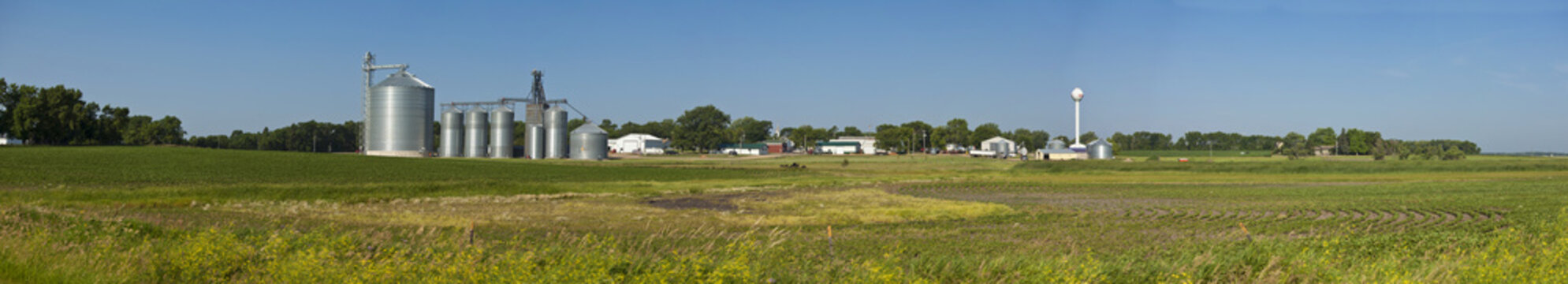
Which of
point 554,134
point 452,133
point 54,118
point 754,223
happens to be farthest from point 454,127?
point 754,223

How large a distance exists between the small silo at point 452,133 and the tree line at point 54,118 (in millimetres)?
41183

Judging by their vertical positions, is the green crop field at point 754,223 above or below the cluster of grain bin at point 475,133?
below

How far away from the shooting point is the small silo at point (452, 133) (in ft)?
434

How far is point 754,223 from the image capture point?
2536cm

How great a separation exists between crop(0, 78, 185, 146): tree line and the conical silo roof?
109 ft

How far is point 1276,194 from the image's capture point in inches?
1853

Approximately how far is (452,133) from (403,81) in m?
11.9

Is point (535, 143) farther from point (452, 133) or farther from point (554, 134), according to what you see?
point (452, 133)

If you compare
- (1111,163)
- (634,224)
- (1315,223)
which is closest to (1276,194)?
(1315,223)

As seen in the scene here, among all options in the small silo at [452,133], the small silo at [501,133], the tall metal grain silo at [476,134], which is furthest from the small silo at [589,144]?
the small silo at [452,133]

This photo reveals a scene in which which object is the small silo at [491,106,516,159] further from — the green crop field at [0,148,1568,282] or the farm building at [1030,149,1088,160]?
the farm building at [1030,149,1088,160]

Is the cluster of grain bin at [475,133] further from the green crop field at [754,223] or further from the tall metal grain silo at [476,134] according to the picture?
the green crop field at [754,223]

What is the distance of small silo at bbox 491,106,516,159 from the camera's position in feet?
450

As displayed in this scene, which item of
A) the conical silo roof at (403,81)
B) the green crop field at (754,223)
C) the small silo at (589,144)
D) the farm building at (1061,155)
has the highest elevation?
the conical silo roof at (403,81)
